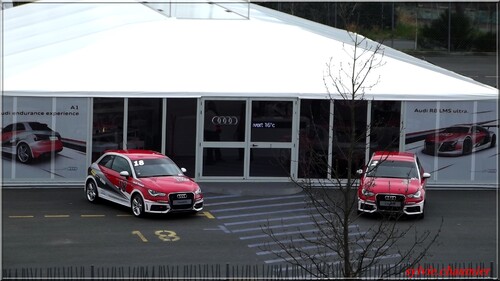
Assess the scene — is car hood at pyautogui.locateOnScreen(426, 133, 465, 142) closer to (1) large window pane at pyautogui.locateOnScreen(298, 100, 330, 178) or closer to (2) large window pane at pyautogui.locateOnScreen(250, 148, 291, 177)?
(1) large window pane at pyautogui.locateOnScreen(298, 100, 330, 178)

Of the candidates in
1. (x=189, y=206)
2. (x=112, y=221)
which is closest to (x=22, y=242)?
(x=112, y=221)

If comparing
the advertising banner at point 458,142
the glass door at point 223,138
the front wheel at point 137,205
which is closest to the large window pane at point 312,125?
the glass door at point 223,138

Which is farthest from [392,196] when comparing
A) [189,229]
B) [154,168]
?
[154,168]

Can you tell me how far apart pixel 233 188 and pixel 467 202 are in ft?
21.8

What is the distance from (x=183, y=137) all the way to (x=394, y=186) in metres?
7.14

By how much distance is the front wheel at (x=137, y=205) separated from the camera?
24.0m

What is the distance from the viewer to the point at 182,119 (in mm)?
28859

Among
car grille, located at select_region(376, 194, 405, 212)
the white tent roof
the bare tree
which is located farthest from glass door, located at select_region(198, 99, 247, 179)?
car grille, located at select_region(376, 194, 405, 212)

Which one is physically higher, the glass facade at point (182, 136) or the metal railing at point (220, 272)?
the glass facade at point (182, 136)

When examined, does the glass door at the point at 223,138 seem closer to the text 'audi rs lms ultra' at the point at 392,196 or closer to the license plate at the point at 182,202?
the license plate at the point at 182,202

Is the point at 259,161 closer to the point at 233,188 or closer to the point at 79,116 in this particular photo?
the point at 233,188

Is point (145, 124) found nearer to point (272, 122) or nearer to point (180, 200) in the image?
point (272, 122)

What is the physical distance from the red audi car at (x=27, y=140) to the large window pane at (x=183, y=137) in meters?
3.37

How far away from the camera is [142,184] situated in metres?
24.1
